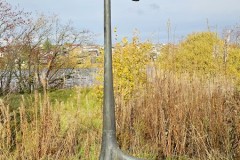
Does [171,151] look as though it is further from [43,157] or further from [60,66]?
[60,66]

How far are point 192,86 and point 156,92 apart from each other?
1.72 ft

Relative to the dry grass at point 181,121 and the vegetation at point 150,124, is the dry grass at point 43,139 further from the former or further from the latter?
the dry grass at point 181,121

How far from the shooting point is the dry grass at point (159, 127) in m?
3.31

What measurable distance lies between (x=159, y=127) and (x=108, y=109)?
4.97 ft

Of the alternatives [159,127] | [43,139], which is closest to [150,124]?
[159,127]

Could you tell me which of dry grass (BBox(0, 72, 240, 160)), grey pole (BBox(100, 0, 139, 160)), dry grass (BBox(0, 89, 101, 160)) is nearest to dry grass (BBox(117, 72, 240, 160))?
dry grass (BBox(0, 72, 240, 160))

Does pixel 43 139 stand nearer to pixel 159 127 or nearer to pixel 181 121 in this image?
pixel 159 127

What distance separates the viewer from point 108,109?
2385 mm

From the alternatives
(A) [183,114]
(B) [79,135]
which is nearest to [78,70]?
(B) [79,135]

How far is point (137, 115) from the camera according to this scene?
13.8 ft

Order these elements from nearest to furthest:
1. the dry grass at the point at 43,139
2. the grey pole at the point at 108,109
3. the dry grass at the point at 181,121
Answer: the grey pole at the point at 108,109
the dry grass at the point at 43,139
the dry grass at the point at 181,121

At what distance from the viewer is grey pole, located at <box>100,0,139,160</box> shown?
7.85 ft

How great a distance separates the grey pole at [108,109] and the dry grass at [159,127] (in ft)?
3.01

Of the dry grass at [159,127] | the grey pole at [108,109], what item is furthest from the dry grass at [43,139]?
the grey pole at [108,109]
